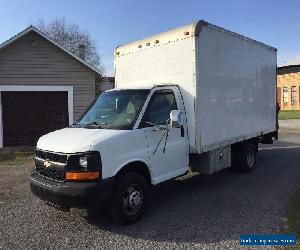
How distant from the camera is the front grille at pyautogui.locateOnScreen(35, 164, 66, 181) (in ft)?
18.2

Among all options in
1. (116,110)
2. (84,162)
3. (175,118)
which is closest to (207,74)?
(175,118)

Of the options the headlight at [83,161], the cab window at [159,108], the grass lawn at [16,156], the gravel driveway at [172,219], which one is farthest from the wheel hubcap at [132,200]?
the grass lawn at [16,156]

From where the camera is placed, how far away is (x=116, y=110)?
6.53m

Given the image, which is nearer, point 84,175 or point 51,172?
point 84,175

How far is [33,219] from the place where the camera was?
6340 millimetres

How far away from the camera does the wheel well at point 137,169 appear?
5863 millimetres

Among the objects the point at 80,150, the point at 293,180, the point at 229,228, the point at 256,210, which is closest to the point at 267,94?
the point at 293,180

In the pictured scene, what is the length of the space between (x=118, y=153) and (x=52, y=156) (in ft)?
3.52

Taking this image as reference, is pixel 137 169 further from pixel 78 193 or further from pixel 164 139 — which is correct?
pixel 78 193

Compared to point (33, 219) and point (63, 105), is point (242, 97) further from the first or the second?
point (63, 105)

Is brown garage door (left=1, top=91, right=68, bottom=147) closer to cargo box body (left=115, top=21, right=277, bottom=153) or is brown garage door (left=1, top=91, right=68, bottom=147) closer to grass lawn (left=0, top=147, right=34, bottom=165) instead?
grass lawn (left=0, top=147, right=34, bottom=165)

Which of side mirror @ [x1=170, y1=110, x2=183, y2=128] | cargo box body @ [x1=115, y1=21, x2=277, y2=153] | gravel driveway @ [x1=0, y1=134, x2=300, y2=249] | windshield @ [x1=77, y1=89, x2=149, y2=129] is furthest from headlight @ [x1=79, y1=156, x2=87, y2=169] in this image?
cargo box body @ [x1=115, y1=21, x2=277, y2=153]

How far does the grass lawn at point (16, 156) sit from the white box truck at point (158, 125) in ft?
19.8

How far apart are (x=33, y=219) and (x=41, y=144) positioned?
1395 millimetres
